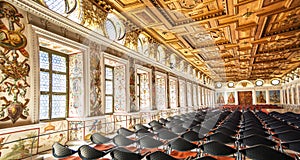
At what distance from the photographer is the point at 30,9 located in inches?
189

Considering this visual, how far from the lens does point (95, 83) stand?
271 inches

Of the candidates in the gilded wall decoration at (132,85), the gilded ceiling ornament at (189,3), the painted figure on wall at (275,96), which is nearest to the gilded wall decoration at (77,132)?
the gilded wall decoration at (132,85)

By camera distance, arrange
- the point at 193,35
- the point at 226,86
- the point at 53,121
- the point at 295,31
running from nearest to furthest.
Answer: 1. the point at 53,121
2. the point at 295,31
3. the point at 193,35
4. the point at 226,86

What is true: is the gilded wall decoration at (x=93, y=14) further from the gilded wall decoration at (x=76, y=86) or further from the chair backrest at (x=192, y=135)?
the chair backrest at (x=192, y=135)

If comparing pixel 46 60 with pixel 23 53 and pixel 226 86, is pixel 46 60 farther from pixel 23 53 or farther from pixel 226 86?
pixel 226 86

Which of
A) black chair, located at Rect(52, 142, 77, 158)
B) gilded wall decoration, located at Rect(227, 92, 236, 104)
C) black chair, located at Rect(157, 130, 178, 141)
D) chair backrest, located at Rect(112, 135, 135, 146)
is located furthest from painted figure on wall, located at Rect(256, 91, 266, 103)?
black chair, located at Rect(52, 142, 77, 158)

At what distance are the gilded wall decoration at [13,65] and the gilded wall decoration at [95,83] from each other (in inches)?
90.1

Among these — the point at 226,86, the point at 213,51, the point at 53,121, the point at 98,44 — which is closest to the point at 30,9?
the point at 98,44

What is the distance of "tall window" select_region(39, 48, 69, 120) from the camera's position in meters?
5.80

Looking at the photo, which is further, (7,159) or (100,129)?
(100,129)

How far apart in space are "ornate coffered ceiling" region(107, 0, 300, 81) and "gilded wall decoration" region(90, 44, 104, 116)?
7.08 feet

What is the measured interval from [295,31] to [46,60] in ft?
37.6

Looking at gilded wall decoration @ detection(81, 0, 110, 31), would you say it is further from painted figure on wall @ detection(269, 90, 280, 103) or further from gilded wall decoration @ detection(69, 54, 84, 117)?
painted figure on wall @ detection(269, 90, 280, 103)

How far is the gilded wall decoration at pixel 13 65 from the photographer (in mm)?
4137
